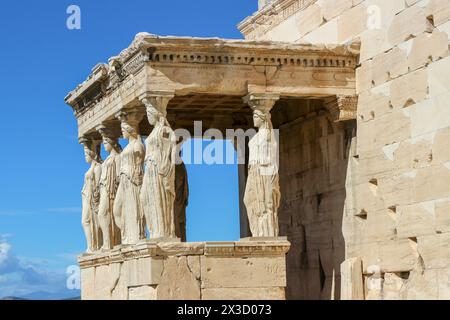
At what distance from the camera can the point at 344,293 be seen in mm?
15430

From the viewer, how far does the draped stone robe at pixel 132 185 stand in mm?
15680

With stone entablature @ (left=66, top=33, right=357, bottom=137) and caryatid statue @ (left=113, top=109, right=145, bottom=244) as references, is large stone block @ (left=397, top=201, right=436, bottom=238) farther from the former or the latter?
caryatid statue @ (left=113, top=109, right=145, bottom=244)

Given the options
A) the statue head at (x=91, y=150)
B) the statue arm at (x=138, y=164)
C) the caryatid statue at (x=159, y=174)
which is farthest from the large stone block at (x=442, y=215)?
the statue head at (x=91, y=150)

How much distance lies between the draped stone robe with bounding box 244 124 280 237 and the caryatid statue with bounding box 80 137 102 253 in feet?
11.9

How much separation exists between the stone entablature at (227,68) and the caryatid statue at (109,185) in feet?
3.97

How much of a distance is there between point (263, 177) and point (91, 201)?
4.03 m

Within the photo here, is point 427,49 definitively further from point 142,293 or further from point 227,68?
point 142,293

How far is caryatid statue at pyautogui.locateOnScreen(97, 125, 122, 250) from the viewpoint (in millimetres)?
17078

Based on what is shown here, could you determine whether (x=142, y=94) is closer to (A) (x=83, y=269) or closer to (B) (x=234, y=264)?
(B) (x=234, y=264)

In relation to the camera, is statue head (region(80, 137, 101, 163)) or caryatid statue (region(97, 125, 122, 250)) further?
statue head (region(80, 137, 101, 163))

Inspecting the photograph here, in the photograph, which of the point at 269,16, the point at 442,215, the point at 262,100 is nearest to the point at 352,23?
the point at 262,100

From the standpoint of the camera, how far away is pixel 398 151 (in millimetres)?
14430

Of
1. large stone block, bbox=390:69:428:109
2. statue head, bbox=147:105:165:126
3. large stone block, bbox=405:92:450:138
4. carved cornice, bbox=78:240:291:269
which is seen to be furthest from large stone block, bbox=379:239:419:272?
statue head, bbox=147:105:165:126
